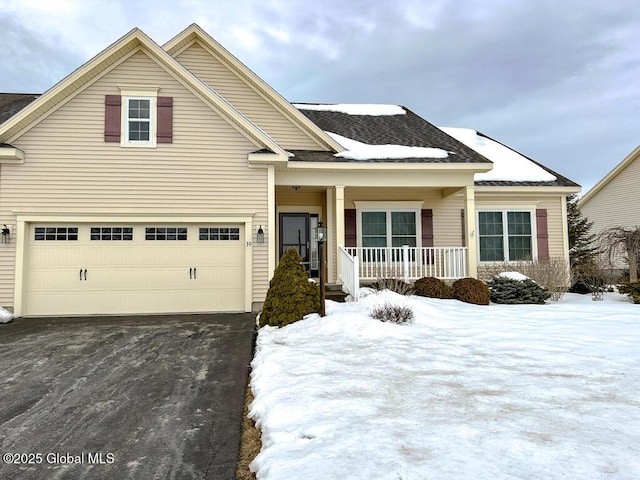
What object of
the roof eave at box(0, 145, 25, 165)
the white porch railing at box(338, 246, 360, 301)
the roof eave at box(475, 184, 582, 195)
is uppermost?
the roof eave at box(0, 145, 25, 165)

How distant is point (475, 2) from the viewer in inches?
486

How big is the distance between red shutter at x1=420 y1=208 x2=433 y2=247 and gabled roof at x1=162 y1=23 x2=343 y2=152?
3480mm

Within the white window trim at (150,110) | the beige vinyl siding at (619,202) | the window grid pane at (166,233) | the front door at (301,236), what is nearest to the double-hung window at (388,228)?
the front door at (301,236)

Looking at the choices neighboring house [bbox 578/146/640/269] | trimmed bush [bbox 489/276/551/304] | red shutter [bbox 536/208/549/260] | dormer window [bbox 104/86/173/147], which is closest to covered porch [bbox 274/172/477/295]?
trimmed bush [bbox 489/276/551/304]

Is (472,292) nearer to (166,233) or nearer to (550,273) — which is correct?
(550,273)

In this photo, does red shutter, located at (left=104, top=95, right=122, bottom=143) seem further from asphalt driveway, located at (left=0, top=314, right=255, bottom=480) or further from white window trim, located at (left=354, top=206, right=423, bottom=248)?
white window trim, located at (left=354, top=206, right=423, bottom=248)

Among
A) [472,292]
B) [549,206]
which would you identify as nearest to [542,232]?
[549,206]

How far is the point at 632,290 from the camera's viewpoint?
9.16m

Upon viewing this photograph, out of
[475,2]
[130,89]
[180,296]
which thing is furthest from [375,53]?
[180,296]

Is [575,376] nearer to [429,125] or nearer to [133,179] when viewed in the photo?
[133,179]

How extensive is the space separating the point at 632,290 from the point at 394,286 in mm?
5643

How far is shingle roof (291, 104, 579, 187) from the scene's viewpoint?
1009 cm

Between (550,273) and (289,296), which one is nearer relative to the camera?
(289,296)

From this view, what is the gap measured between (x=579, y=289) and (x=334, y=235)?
7.62 m
